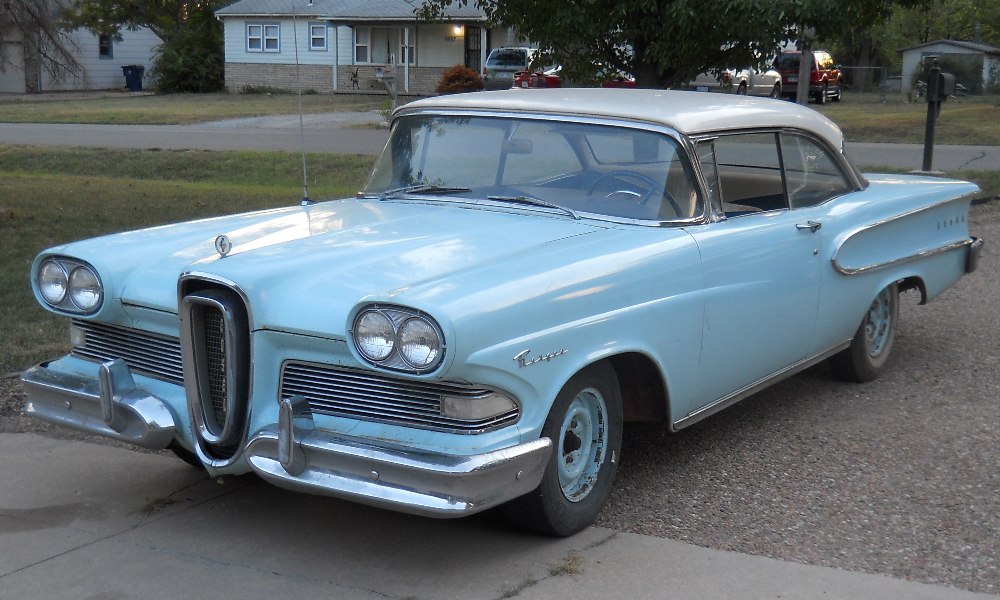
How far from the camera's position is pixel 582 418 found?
364 centimetres

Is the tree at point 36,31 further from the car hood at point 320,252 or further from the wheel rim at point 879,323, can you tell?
the wheel rim at point 879,323

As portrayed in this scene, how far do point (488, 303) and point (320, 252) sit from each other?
32.2 inches

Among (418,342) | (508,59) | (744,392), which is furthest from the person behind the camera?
(508,59)

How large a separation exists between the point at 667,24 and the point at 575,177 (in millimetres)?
4722

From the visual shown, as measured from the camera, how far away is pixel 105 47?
138ft

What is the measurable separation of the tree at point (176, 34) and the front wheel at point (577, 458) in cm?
3482

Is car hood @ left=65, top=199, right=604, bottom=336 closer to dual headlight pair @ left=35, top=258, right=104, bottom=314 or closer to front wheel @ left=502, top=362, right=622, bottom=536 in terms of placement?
dual headlight pair @ left=35, top=258, right=104, bottom=314

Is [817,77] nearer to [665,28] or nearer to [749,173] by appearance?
[665,28]

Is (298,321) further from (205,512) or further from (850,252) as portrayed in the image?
(850,252)

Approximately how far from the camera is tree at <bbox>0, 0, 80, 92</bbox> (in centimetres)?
1007

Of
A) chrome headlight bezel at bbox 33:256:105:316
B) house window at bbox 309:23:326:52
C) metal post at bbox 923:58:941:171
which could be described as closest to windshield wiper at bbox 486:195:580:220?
chrome headlight bezel at bbox 33:256:105:316

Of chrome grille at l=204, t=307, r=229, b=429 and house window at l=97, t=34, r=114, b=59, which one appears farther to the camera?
house window at l=97, t=34, r=114, b=59

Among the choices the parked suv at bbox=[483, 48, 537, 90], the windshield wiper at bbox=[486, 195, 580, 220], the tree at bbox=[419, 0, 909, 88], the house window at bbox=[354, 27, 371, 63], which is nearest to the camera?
the windshield wiper at bbox=[486, 195, 580, 220]

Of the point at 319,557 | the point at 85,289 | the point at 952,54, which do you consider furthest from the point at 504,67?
the point at 319,557
